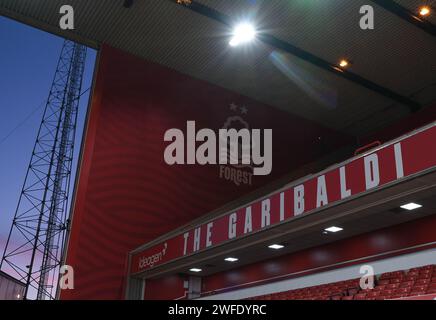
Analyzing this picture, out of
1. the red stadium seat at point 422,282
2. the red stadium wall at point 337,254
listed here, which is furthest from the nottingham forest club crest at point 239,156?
the red stadium seat at point 422,282

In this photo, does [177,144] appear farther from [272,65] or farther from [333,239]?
[333,239]

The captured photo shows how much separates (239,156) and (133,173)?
9.97 ft

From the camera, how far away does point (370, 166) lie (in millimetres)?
5375

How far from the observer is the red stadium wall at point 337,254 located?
6.40 metres

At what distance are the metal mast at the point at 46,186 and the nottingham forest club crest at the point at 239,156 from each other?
15.0ft

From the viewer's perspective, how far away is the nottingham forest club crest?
1191 cm

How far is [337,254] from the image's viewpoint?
739 cm

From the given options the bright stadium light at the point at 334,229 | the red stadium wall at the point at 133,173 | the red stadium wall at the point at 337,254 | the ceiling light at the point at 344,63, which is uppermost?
the ceiling light at the point at 344,63

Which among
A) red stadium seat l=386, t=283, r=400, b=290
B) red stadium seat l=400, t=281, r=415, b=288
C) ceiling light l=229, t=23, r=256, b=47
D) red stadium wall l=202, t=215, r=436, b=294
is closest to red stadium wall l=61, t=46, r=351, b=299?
red stadium wall l=202, t=215, r=436, b=294

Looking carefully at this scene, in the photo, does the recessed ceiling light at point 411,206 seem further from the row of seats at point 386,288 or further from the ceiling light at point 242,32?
the ceiling light at point 242,32

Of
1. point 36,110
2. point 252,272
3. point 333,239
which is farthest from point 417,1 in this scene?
point 36,110

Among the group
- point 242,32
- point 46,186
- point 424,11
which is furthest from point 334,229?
point 46,186

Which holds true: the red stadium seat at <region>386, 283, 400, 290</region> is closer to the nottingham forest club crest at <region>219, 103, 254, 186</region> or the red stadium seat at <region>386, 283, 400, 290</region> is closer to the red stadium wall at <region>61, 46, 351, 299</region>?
the red stadium wall at <region>61, 46, 351, 299</region>

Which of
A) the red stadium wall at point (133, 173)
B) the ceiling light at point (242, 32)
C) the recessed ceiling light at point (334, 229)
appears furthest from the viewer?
the ceiling light at point (242, 32)
